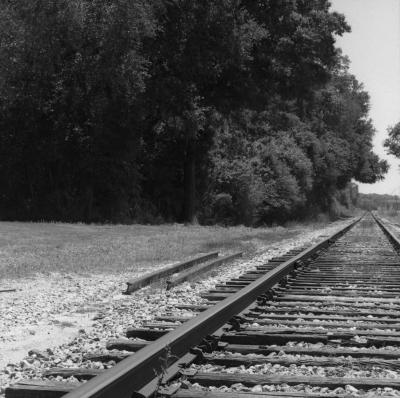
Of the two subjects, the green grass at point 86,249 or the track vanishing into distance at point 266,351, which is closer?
the track vanishing into distance at point 266,351

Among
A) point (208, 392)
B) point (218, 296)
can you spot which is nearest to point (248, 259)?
point (218, 296)

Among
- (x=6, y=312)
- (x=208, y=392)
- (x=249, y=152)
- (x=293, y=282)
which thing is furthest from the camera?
(x=249, y=152)

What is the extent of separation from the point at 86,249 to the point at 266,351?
33.6 ft

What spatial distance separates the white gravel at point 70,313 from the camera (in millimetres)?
4711

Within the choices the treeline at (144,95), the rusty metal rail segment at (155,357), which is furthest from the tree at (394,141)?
the rusty metal rail segment at (155,357)

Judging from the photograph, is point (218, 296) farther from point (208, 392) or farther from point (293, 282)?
point (208, 392)

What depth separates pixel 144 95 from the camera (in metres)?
26.8

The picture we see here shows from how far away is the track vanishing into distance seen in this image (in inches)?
140

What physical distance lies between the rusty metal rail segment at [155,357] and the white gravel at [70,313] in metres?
0.54

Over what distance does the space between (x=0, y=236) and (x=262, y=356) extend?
44.7ft

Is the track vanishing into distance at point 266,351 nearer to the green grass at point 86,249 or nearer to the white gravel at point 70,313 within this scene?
the white gravel at point 70,313

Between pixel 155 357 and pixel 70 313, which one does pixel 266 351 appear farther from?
pixel 70 313

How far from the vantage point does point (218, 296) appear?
287 inches

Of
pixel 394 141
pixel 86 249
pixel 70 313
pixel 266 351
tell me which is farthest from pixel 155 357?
pixel 394 141
